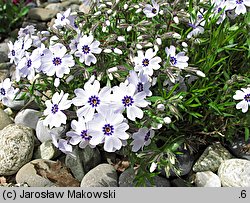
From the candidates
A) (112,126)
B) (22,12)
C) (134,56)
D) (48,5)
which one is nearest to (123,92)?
(112,126)

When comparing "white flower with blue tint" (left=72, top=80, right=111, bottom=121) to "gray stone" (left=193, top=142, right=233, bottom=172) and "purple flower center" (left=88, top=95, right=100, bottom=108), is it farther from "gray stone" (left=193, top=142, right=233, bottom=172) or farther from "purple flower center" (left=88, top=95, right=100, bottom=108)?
"gray stone" (left=193, top=142, right=233, bottom=172)

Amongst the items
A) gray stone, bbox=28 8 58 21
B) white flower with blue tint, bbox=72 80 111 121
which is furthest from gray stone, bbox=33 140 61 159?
gray stone, bbox=28 8 58 21

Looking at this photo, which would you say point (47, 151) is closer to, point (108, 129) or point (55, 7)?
point (108, 129)

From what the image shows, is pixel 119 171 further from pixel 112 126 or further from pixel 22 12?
pixel 22 12

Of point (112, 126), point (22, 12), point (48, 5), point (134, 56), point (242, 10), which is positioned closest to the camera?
point (112, 126)

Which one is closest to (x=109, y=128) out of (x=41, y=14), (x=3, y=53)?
(x=3, y=53)

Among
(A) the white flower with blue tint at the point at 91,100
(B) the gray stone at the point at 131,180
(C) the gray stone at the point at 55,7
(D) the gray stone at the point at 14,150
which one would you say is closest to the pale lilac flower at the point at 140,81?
(A) the white flower with blue tint at the point at 91,100

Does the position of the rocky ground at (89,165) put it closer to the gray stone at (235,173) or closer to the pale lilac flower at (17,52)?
the gray stone at (235,173)
